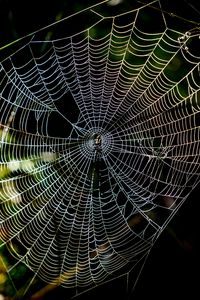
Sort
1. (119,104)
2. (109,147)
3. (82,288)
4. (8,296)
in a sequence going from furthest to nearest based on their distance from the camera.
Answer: (109,147) → (119,104) → (82,288) → (8,296)

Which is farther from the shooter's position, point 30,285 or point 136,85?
point 136,85

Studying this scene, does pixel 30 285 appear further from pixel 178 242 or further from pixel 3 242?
pixel 178 242

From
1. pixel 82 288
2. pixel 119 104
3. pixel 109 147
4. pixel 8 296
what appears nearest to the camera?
pixel 8 296

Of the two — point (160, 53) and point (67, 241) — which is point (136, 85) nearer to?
point (160, 53)

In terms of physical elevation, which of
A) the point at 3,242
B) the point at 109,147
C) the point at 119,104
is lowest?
the point at 3,242

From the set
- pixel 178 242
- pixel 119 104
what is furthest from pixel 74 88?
pixel 178 242

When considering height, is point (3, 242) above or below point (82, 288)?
above
